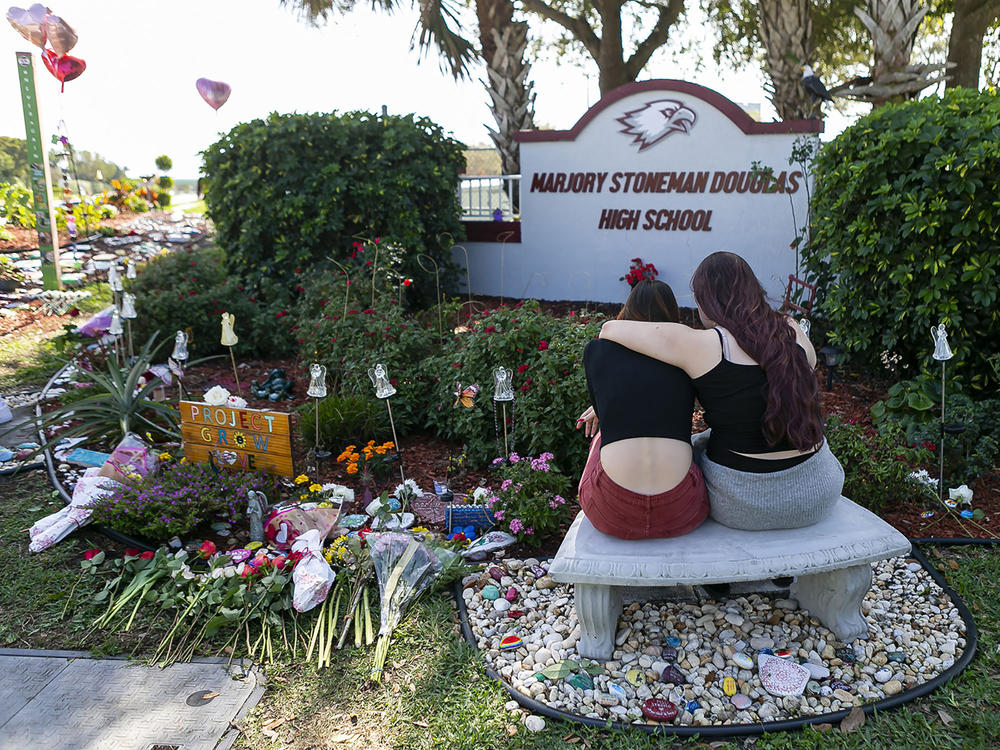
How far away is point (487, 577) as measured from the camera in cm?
352

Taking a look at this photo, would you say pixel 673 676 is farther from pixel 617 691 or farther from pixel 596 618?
pixel 596 618

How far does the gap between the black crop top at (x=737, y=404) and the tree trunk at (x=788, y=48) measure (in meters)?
7.00

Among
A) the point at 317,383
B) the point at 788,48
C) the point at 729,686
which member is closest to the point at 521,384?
the point at 317,383

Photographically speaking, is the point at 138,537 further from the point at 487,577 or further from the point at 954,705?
the point at 954,705

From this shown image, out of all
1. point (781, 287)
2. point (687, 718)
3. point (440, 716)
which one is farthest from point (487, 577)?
point (781, 287)

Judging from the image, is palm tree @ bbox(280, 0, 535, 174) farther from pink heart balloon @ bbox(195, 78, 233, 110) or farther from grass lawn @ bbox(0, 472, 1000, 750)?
grass lawn @ bbox(0, 472, 1000, 750)

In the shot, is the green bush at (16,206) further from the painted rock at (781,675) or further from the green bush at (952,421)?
the painted rock at (781,675)

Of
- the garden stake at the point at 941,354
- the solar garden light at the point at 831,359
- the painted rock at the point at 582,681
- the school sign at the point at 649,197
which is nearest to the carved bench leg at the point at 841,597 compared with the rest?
the painted rock at the point at 582,681

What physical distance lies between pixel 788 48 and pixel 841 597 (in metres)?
7.62

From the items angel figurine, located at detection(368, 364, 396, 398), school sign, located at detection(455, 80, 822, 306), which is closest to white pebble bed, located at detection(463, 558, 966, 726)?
angel figurine, located at detection(368, 364, 396, 398)

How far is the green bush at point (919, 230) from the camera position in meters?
4.49

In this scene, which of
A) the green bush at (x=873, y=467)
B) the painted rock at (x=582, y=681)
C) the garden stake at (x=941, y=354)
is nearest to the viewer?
the painted rock at (x=582, y=681)

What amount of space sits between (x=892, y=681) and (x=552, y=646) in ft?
4.00

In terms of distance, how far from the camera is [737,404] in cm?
272
